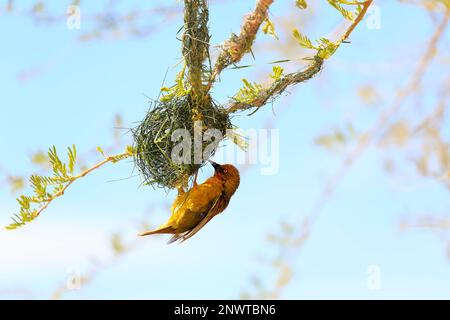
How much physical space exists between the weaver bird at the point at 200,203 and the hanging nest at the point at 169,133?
0.24ft

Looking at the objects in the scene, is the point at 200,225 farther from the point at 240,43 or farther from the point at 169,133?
the point at 240,43

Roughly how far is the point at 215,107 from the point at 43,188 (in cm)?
63

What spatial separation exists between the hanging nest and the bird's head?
254mm

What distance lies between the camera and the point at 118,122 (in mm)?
2166

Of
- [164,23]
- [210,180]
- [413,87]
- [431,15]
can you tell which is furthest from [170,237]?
[431,15]

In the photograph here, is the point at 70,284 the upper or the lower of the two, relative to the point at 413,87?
lower

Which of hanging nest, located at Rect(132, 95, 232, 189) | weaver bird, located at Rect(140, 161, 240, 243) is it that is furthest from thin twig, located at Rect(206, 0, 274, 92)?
weaver bird, located at Rect(140, 161, 240, 243)

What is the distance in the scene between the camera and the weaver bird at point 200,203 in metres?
2.18

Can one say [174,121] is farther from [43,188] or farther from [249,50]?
[43,188]

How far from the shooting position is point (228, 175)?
2.37 meters

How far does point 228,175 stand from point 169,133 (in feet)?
1.52

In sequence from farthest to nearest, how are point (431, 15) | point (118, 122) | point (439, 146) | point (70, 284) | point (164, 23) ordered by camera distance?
point (439, 146)
point (431, 15)
point (164, 23)
point (70, 284)
point (118, 122)

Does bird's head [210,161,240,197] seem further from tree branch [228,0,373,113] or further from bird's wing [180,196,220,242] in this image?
tree branch [228,0,373,113]

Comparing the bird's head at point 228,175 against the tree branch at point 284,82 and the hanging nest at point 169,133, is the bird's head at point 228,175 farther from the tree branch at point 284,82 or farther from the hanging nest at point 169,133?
the tree branch at point 284,82
